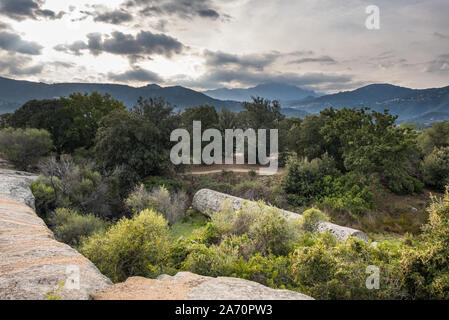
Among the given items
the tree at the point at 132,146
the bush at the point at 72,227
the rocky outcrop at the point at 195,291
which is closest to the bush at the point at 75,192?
the bush at the point at 72,227

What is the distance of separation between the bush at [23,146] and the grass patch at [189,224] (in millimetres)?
13252

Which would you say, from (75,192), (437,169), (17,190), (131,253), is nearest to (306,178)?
(437,169)

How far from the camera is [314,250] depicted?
17.1 ft

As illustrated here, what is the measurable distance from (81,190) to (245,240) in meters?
11.5

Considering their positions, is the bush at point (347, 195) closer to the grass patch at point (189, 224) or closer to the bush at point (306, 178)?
the bush at point (306, 178)

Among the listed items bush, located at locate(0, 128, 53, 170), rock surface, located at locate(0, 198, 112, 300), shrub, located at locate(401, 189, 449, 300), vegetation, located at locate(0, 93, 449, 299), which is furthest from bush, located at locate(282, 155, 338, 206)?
bush, located at locate(0, 128, 53, 170)

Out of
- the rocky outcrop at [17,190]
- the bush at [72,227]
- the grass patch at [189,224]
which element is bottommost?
the grass patch at [189,224]

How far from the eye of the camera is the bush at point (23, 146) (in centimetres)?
1752

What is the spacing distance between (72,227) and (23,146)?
1269 centimetres

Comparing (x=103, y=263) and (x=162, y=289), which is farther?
(x=103, y=263)

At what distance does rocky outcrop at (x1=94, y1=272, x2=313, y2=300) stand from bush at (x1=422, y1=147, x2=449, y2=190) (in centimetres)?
2398
